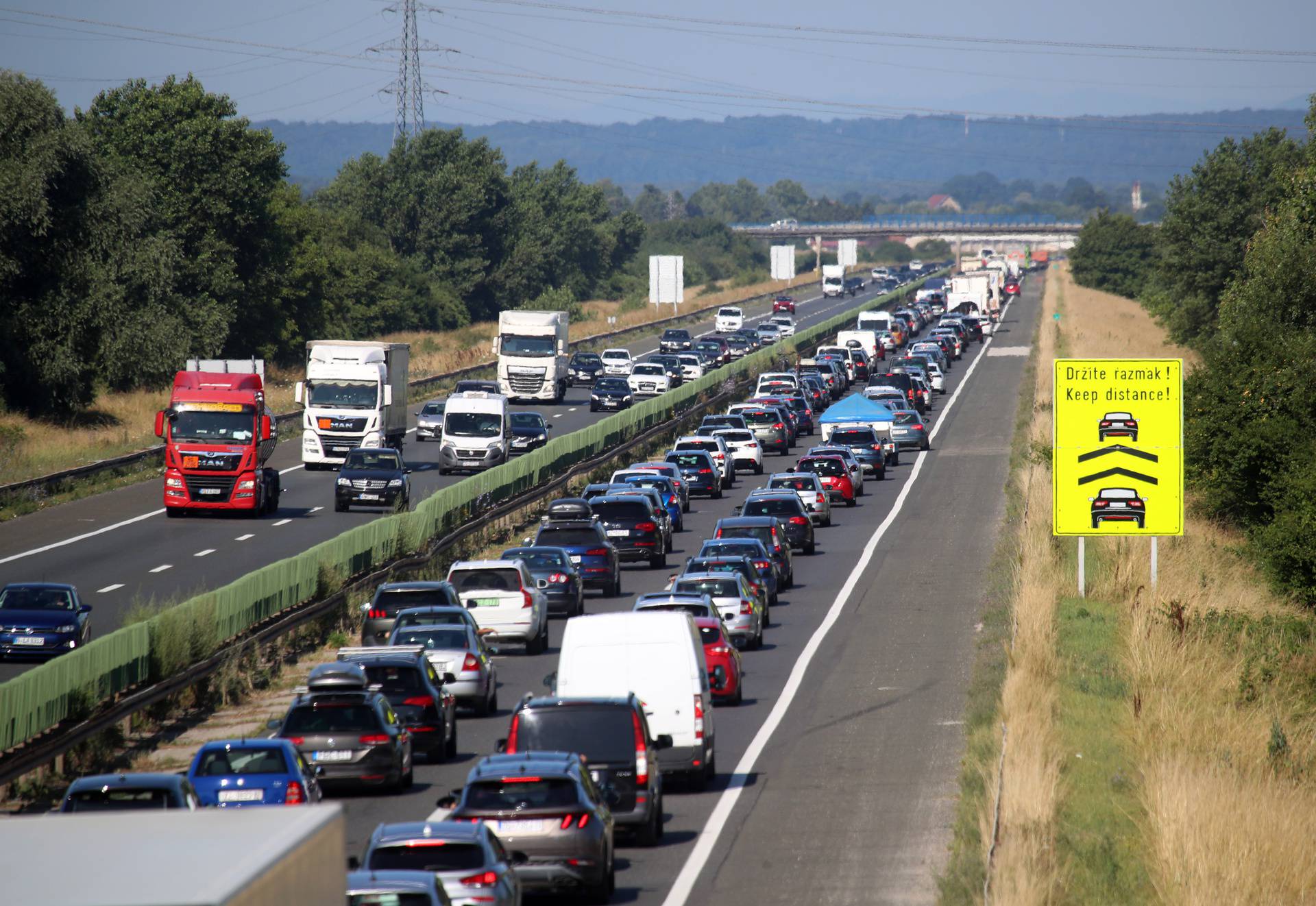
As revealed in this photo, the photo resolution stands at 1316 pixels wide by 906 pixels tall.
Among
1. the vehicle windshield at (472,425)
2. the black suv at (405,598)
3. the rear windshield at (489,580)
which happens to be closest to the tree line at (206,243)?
the vehicle windshield at (472,425)

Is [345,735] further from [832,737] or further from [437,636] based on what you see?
[832,737]

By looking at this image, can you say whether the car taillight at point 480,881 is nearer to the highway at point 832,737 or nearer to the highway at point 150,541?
the highway at point 832,737

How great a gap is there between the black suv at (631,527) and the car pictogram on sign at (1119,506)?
10295mm

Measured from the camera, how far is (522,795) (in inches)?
568

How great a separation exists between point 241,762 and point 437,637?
26.6 ft

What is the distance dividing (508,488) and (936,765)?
23.4m

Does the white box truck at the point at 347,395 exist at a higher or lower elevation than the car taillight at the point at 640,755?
higher

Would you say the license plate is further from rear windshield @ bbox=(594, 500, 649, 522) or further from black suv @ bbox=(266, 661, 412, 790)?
rear windshield @ bbox=(594, 500, 649, 522)

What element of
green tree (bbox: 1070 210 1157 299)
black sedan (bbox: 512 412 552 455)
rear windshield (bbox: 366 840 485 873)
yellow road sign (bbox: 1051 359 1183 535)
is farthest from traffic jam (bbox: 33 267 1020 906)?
green tree (bbox: 1070 210 1157 299)

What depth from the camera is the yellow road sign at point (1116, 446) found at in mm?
31859

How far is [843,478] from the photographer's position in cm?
4925

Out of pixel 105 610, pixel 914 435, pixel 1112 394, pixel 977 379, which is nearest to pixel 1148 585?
pixel 1112 394

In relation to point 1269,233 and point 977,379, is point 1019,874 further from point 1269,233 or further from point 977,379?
point 977,379

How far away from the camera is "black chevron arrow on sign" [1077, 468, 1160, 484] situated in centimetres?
3203
